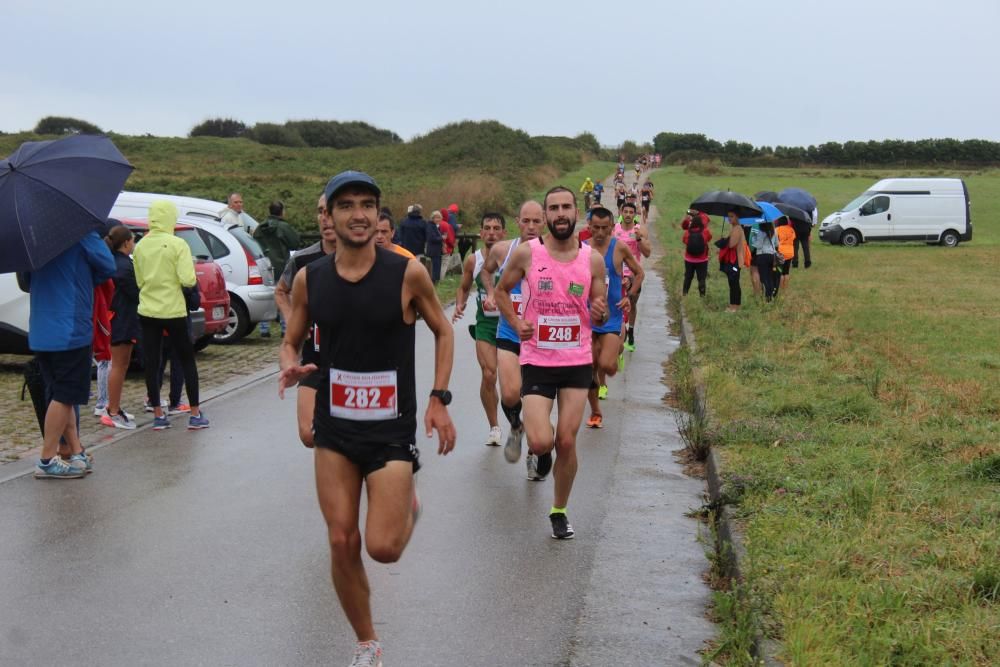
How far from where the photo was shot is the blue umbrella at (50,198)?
7.98 meters

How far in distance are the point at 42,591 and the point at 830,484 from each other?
4.61 metres

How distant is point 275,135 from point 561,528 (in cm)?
10396

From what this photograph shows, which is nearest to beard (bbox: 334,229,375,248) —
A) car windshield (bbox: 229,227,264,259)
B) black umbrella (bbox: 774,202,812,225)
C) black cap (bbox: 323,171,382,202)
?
black cap (bbox: 323,171,382,202)

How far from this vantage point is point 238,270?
633 inches

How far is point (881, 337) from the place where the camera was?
1592cm

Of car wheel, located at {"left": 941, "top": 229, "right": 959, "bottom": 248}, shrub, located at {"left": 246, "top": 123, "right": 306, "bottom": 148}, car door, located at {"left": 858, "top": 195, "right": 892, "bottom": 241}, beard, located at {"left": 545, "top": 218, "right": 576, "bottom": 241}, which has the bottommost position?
car wheel, located at {"left": 941, "top": 229, "right": 959, "bottom": 248}

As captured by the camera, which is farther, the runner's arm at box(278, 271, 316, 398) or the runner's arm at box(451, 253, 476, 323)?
the runner's arm at box(451, 253, 476, 323)

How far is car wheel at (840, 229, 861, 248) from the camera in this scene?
141 feet

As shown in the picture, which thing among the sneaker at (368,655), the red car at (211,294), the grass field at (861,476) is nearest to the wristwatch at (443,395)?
the sneaker at (368,655)

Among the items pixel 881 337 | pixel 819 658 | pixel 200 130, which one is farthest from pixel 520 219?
pixel 200 130

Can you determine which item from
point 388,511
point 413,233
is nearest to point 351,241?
point 388,511

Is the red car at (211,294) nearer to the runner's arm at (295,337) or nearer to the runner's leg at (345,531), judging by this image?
the runner's arm at (295,337)

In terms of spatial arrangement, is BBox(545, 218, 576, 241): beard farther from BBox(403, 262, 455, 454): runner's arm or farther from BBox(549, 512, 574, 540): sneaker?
BBox(403, 262, 455, 454): runner's arm

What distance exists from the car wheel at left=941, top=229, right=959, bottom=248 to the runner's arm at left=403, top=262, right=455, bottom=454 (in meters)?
41.4
